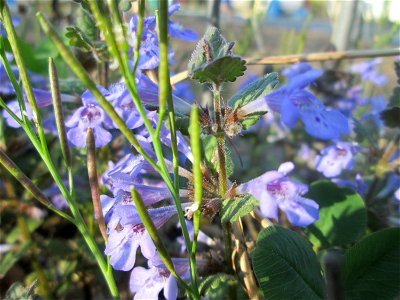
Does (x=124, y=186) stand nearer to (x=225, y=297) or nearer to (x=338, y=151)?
(x=225, y=297)

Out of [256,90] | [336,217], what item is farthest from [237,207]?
[336,217]

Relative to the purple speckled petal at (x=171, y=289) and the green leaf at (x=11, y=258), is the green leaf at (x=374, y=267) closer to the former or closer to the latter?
the purple speckled petal at (x=171, y=289)

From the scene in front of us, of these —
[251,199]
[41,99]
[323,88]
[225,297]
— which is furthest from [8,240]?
[323,88]

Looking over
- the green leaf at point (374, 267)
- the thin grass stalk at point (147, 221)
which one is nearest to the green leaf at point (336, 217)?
the green leaf at point (374, 267)

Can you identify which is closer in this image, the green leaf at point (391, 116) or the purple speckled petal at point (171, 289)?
the purple speckled petal at point (171, 289)

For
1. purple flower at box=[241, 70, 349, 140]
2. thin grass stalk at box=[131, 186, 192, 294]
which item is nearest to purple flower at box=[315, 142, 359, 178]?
purple flower at box=[241, 70, 349, 140]

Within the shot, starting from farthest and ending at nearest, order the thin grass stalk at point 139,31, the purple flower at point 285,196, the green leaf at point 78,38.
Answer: the green leaf at point 78,38
the purple flower at point 285,196
the thin grass stalk at point 139,31

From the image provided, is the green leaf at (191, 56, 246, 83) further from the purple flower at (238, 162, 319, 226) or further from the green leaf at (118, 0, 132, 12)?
the green leaf at (118, 0, 132, 12)

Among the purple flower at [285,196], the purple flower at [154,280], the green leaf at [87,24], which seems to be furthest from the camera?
the green leaf at [87,24]
